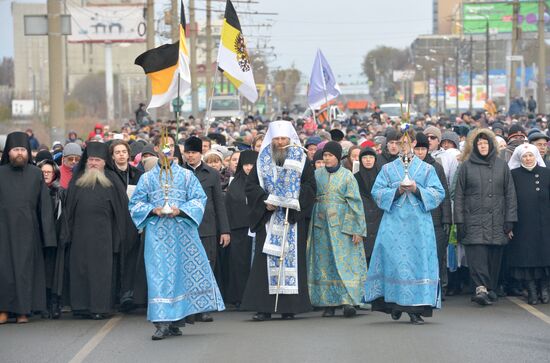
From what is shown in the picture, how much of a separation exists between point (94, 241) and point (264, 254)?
72.0 inches

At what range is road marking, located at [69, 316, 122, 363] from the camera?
11578mm

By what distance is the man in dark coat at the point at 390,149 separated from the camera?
15.6m

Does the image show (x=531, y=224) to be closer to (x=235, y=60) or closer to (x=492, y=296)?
(x=492, y=296)

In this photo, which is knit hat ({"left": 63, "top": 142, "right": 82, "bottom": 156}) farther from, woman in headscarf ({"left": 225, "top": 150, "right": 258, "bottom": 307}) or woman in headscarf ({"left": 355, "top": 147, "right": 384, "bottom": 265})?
woman in headscarf ({"left": 355, "top": 147, "right": 384, "bottom": 265})

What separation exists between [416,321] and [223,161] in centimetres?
441

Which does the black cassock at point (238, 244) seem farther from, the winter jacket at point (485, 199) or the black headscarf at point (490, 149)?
the black headscarf at point (490, 149)

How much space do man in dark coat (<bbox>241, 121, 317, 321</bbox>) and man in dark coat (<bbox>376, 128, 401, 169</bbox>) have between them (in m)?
1.87

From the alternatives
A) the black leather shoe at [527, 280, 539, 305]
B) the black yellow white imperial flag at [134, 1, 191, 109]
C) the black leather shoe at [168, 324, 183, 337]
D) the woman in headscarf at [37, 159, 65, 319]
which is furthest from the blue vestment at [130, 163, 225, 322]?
the black yellow white imperial flag at [134, 1, 191, 109]

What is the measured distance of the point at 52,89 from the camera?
24562mm

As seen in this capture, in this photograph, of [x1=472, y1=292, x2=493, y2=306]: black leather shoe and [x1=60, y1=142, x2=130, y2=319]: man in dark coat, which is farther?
[x1=472, y1=292, x2=493, y2=306]: black leather shoe

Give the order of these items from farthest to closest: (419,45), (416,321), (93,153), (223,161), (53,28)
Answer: (419,45)
(53,28)
(223,161)
(93,153)
(416,321)

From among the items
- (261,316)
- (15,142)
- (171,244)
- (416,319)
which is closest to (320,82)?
(15,142)

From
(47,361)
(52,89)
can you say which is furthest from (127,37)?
(47,361)

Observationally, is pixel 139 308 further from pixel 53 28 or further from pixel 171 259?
pixel 53 28
